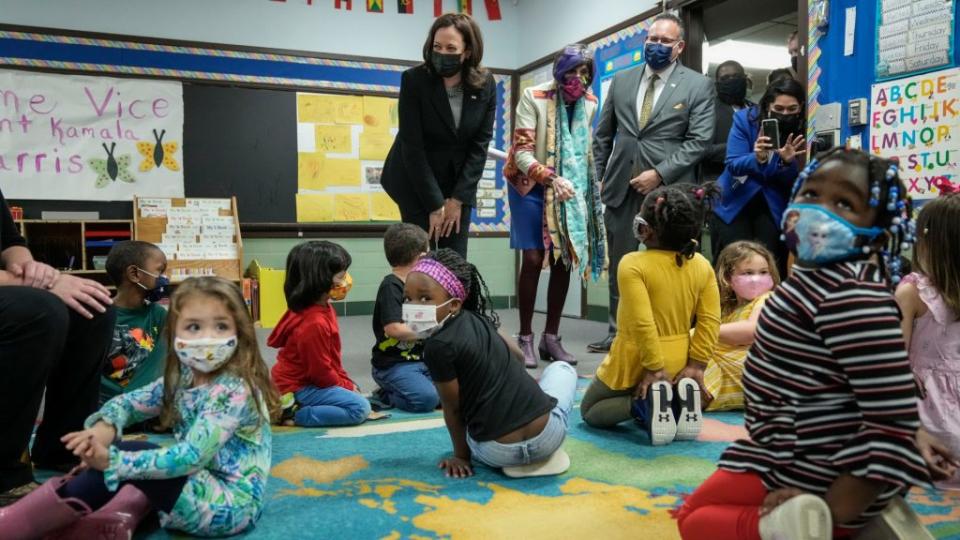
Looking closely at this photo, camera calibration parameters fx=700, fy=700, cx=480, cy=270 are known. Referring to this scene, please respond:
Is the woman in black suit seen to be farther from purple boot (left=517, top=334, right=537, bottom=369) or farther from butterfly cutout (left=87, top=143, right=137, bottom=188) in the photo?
butterfly cutout (left=87, top=143, right=137, bottom=188)

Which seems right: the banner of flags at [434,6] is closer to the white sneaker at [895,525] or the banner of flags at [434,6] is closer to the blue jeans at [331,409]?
the blue jeans at [331,409]

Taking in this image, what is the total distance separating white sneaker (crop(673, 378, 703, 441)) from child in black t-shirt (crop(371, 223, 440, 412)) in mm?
876

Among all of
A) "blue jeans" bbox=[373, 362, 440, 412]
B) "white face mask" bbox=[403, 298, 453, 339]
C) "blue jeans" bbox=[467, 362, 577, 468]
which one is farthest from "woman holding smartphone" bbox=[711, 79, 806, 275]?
"white face mask" bbox=[403, 298, 453, 339]

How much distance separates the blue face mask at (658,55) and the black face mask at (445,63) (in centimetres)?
107

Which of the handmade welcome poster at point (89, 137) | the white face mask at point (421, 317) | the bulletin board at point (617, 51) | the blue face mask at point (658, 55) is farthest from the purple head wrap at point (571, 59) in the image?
the handmade welcome poster at point (89, 137)

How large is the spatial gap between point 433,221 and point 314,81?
3191 millimetres

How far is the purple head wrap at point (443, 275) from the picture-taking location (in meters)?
1.78

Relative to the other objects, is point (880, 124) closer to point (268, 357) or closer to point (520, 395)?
point (520, 395)

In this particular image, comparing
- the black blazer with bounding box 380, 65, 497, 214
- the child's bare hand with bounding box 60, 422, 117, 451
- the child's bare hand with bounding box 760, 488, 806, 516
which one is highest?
the black blazer with bounding box 380, 65, 497, 214

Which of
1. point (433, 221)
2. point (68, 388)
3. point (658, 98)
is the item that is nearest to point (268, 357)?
point (433, 221)

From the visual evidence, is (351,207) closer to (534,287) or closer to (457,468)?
(534,287)

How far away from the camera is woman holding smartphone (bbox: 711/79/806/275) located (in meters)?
2.97

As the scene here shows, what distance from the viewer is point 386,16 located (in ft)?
18.9

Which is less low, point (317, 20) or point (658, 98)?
point (317, 20)
